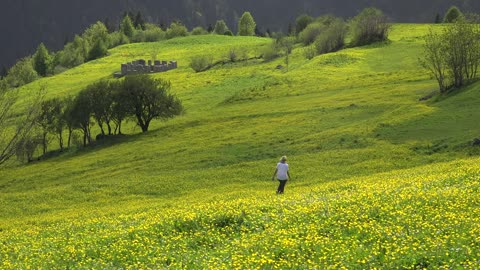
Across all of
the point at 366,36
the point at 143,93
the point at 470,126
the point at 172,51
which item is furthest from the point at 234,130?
the point at 172,51

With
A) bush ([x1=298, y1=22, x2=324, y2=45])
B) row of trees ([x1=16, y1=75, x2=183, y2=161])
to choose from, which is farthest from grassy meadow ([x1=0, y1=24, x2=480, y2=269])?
bush ([x1=298, y1=22, x2=324, y2=45])

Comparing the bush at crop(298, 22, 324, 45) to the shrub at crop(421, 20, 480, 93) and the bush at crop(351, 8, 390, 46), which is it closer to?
the bush at crop(351, 8, 390, 46)

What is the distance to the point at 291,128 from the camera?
61.5 meters

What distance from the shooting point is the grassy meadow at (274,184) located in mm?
16922

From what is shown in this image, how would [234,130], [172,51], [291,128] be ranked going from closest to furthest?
[291,128]
[234,130]
[172,51]

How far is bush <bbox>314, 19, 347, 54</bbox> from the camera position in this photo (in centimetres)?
13288

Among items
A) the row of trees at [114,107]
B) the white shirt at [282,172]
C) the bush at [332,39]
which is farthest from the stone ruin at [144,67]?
the white shirt at [282,172]

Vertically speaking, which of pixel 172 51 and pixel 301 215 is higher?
pixel 172 51

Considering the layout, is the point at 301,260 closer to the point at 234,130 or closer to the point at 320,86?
the point at 234,130

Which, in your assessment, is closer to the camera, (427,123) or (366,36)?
(427,123)

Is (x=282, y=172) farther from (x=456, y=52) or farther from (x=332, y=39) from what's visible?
(x=332, y=39)

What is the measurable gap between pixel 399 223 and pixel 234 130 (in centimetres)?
4834

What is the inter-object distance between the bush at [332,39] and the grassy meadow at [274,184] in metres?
22.5

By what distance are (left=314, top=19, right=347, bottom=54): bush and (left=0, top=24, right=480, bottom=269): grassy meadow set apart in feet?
73.8
